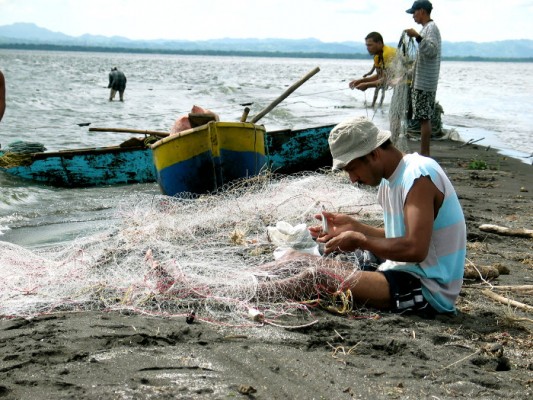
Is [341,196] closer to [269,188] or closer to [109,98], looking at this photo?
[269,188]

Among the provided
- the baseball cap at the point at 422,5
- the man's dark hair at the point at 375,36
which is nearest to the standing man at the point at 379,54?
the man's dark hair at the point at 375,36

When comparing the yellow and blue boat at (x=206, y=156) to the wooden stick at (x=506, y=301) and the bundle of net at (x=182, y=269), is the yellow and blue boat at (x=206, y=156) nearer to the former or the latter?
the bundle of net at (x=182, y=269)

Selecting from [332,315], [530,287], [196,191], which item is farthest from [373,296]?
[196,191]

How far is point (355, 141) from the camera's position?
12.1 ft

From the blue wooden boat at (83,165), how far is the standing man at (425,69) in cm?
441

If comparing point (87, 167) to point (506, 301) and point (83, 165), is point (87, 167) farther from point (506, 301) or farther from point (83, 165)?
point (506, 301)

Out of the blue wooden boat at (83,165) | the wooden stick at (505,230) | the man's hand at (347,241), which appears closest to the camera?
the man's hand at (347,241)

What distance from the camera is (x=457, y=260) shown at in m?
3.90

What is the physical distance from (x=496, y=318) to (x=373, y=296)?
2.46ft

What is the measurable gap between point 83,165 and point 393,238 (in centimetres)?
836

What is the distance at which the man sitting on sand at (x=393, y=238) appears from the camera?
3678mm

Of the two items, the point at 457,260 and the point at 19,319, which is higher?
the point at 457,260

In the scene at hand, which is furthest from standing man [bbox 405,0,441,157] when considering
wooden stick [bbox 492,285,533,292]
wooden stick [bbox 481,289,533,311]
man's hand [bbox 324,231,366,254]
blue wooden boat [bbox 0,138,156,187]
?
man's hand [bbox 324,231,366,254]

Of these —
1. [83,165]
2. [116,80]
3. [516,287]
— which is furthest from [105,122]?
[516,287]
